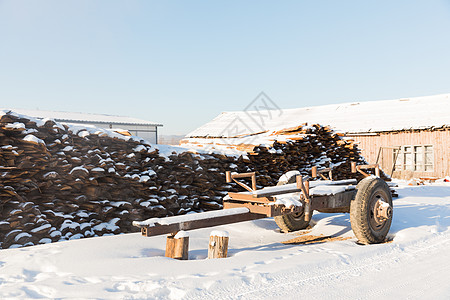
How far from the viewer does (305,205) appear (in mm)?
4750

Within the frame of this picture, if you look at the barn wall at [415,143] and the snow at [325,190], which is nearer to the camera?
the snow at [325,190]

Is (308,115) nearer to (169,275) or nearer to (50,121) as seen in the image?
(50,121)

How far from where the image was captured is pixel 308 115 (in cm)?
2681

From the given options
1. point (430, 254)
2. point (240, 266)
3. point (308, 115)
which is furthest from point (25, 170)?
point (308, 115)

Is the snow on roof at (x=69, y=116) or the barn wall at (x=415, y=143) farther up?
the snow on roof at (x=69, y=116)

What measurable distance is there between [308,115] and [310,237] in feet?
71.9

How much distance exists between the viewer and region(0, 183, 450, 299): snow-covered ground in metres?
3.03

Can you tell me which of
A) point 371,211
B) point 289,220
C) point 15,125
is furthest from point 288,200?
point 15,125

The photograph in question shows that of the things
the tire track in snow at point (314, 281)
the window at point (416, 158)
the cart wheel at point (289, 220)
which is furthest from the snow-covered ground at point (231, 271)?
the window at point (416, 158)

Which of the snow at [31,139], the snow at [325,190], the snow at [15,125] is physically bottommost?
the snow at [325,190]

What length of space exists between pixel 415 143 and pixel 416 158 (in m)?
0.90

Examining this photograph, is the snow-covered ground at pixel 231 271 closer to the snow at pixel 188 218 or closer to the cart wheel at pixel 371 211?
the cart wheel at pixel 371 211

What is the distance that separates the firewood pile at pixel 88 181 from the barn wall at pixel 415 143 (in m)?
13.4

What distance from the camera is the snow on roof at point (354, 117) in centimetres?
1972
